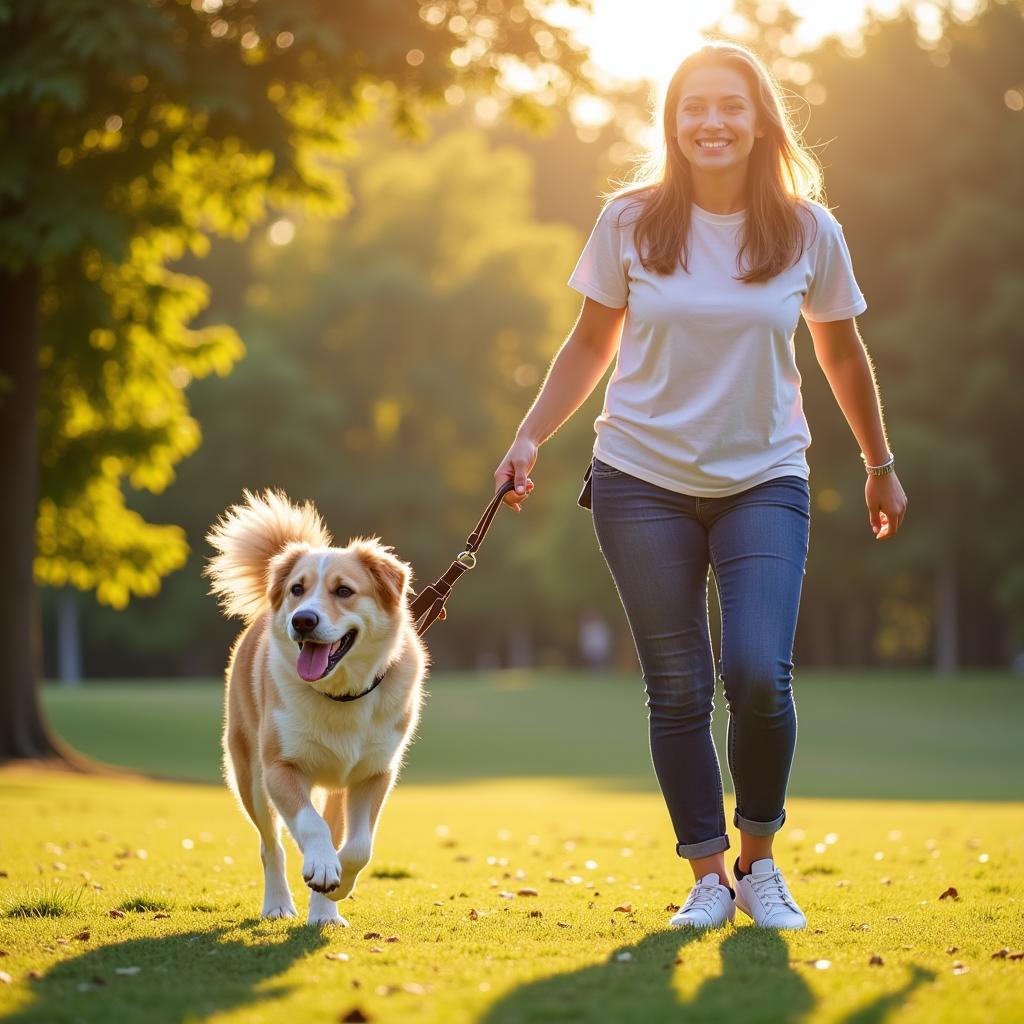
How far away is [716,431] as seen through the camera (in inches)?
192

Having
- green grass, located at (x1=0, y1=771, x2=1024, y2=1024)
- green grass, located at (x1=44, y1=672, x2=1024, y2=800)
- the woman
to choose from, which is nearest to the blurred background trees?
green grass, located at (x1=44, y1=672, x2=1024, y2=800)

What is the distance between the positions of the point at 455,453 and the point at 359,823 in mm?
46122

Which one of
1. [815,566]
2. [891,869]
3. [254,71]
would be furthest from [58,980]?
[815,566]

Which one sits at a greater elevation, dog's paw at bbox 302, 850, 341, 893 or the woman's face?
the woman's face

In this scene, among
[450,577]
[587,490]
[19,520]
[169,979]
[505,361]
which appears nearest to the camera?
[169,979]

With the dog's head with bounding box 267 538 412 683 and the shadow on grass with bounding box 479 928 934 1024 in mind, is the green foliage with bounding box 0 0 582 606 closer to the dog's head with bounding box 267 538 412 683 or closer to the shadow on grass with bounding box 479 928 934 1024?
the dog's head with bounding box 267 538 412 683

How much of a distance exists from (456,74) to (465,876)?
999 cm

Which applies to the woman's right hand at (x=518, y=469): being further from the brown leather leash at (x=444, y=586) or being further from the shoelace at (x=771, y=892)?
the shoelace at (x=771, y=892)

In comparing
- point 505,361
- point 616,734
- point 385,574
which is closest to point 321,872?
point 385,574

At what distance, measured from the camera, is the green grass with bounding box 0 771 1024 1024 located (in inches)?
147

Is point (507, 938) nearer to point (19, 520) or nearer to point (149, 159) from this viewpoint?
point (149, 159)

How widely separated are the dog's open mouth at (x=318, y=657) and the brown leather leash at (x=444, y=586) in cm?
10

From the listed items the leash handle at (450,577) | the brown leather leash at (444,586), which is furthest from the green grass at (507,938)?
the leash handle at (450,577)

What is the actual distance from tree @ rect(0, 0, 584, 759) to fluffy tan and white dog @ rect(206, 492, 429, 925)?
8.36m
